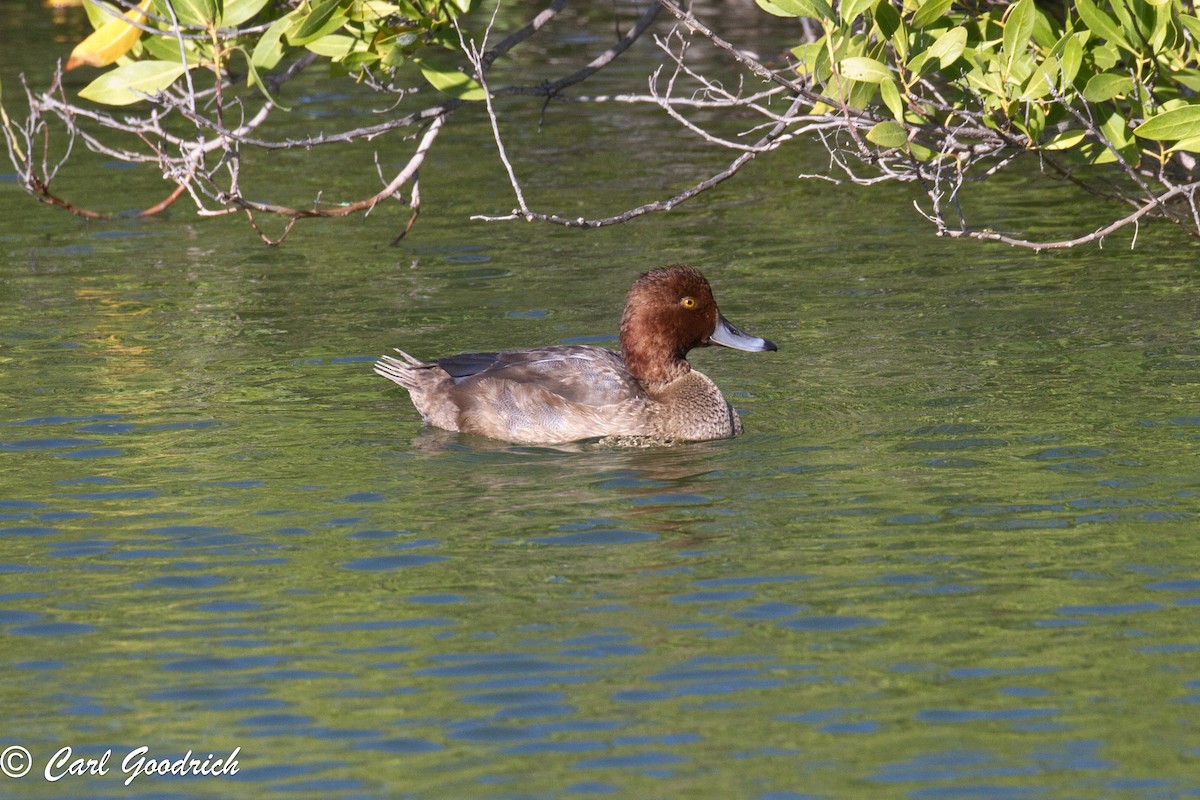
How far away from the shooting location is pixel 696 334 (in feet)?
37.0

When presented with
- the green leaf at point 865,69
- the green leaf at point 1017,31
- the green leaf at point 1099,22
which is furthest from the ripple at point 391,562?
the green leaf at point 1099,22

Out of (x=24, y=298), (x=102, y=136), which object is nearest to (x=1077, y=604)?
(x=24, y=298)

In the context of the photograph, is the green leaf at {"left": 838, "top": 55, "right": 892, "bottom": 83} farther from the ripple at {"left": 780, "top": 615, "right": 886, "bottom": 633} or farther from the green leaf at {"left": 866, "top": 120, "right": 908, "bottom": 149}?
the ripple at {"left": 780, "top": 615, "right": 886, "bottom": 633}

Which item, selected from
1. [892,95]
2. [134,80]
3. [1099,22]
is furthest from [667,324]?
[134,80]

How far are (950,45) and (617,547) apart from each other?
127 inches

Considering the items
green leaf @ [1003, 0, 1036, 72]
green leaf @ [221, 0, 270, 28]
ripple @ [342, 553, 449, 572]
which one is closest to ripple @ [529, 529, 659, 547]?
ripple @ [342, 553, 449, 572]

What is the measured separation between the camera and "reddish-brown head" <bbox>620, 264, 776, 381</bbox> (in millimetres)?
11141

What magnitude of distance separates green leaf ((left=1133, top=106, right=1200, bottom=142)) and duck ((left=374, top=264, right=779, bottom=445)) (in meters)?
2.77

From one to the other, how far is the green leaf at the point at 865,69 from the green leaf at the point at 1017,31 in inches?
24.2

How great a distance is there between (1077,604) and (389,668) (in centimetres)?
280

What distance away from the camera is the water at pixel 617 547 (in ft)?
21.4

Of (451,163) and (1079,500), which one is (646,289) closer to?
(1079,500)

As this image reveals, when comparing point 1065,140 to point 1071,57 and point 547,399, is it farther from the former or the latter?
point 547,399

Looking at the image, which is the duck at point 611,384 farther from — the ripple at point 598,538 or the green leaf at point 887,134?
the ripple at point 598,538
